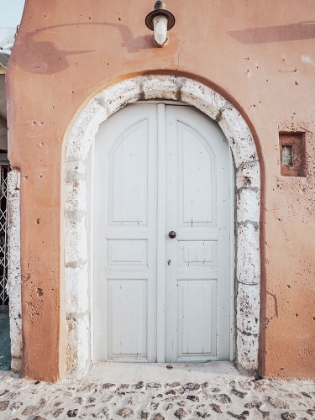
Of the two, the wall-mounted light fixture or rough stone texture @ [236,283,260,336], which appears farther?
rough stone texture @ [236,283,260,336]

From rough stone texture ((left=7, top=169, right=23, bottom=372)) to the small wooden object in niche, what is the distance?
2.25m

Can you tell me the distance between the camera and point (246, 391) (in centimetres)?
197

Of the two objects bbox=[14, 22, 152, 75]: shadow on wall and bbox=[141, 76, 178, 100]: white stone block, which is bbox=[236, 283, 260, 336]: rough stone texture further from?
bbox=[14, 22, 152, 75]: shadow on wall

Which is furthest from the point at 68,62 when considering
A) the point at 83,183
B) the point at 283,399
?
the point at 283,399

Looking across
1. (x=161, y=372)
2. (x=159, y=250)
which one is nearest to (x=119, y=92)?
(x=159, y=250)

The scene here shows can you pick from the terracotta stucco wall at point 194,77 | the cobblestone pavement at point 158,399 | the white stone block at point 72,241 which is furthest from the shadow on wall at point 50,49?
the cobblestone pavement at point 158,399

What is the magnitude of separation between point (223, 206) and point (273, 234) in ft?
1.62

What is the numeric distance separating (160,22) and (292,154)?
151 centimetres

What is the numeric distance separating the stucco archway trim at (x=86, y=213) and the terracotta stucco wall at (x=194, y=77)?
0.07 m

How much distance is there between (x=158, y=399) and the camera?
6.23 feet

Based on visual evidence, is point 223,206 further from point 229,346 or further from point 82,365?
point 82,365

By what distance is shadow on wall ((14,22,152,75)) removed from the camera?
6.98 feet

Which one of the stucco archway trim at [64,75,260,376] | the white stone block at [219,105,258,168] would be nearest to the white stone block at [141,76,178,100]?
the stucco archway trim at [64,75,260,376]

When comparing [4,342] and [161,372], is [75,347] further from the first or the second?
[4,342]
